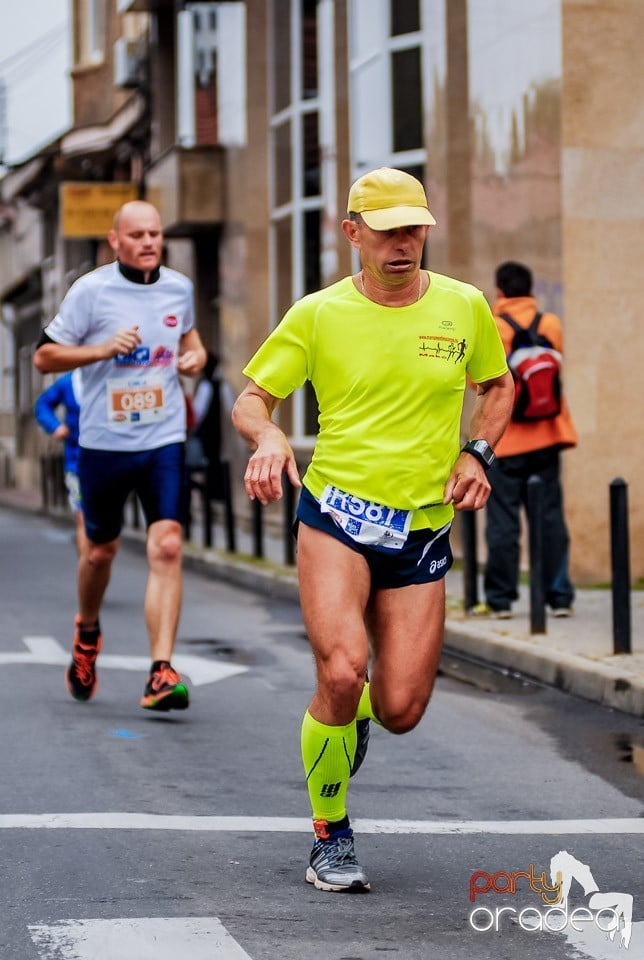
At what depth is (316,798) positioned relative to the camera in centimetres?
512

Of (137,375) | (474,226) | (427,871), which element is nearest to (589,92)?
(474,226)

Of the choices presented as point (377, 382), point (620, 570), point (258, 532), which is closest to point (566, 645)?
point (620, 570)

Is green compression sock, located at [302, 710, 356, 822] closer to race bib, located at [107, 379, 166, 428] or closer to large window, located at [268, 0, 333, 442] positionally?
race bib, located at [107, 379, 166, 428]

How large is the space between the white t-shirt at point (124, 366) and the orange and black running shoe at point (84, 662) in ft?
2.66

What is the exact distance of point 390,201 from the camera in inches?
197

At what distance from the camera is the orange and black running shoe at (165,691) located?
7832 millimetres

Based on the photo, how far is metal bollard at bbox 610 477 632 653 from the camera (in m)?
9.29

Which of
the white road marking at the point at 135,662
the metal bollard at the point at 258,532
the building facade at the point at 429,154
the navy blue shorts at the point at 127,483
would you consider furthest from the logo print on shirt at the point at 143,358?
the metal bollard at the point at 258,532

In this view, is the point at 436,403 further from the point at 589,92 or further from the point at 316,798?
the point at 589,92

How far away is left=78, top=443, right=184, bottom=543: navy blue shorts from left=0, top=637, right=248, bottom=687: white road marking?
1.38m

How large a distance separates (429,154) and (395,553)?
12195mm

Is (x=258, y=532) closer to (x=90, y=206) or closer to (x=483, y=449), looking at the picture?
(x=483, y=449)

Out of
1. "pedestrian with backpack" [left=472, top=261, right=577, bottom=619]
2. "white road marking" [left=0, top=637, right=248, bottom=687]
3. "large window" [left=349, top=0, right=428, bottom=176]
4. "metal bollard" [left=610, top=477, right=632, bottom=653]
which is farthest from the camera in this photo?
"large window" [left=349, top=0, right=428, bottom=176]

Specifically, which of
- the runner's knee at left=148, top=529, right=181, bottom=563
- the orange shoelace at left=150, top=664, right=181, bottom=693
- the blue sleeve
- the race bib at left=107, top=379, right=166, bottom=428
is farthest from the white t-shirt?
the blue sleeve
